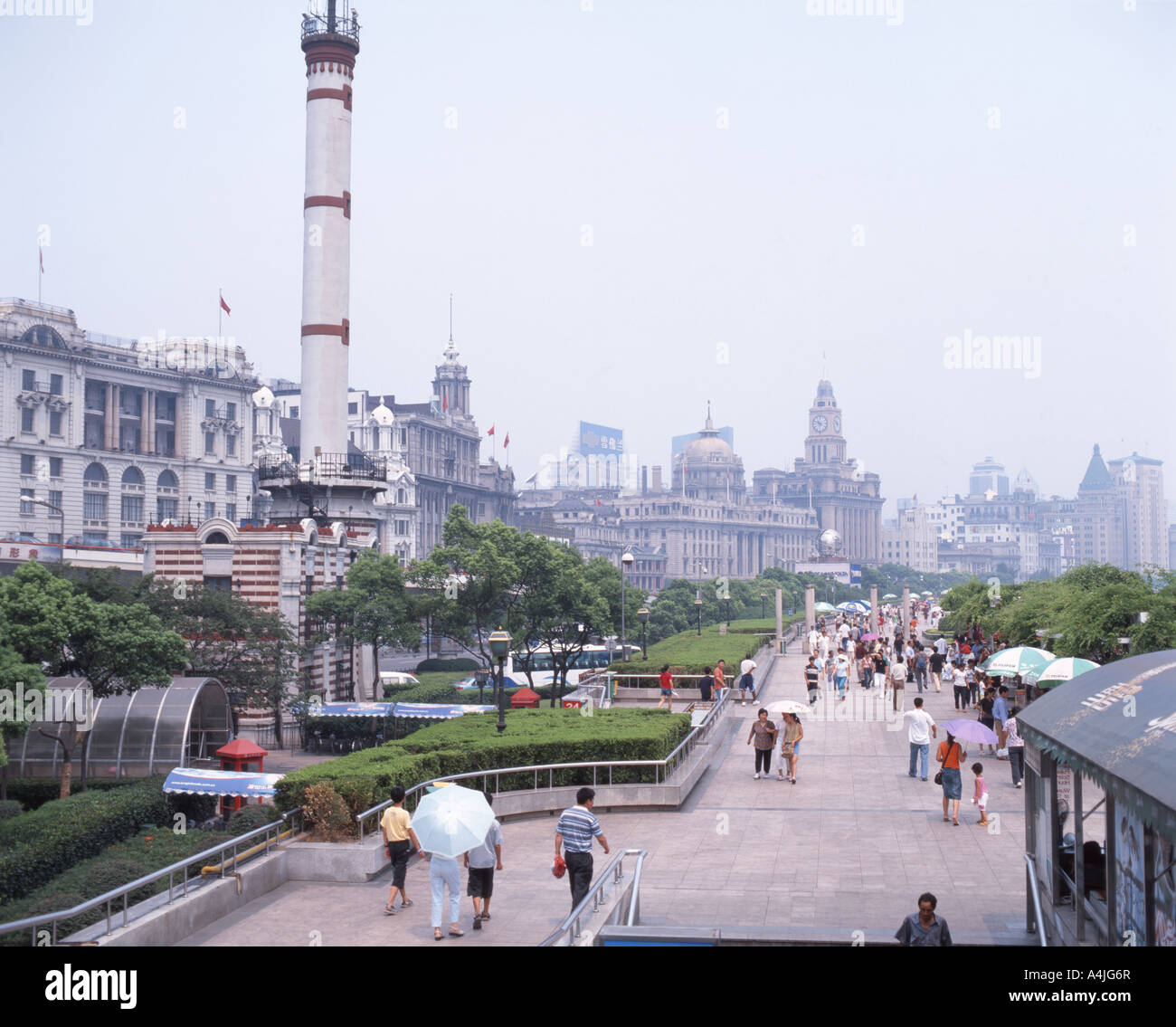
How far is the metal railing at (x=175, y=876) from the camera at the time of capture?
11602mm

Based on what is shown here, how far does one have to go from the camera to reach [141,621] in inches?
1255

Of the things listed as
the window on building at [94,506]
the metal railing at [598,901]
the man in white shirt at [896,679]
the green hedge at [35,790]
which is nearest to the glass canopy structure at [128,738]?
the green hedge at [35,790]

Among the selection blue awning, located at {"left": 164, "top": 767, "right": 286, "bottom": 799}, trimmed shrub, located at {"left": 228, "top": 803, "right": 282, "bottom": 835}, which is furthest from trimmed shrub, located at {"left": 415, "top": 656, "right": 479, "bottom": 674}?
trimmed shrub, located at {"left": 228, "top": 803, "right": 282, "bottom": 835}

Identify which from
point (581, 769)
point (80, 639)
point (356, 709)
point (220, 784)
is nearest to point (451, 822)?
point (581, 769)

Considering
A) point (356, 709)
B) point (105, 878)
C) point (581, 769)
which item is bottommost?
point (356, 709)

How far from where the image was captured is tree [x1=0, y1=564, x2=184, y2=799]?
1160 inches

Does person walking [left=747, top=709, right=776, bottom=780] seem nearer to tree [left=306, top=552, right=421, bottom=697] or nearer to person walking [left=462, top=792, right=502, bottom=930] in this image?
person walking [left=462, top=792, right=502, bottom=930]

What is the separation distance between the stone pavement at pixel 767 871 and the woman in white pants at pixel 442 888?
195 mm

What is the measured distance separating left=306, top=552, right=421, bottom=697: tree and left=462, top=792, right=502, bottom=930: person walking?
4166 cm

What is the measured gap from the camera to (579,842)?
13641 millimetres

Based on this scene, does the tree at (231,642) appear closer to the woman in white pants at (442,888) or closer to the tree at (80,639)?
the tree at (80,639)

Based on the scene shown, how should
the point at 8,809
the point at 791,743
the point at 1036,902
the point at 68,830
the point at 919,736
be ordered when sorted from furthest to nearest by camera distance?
1. the point at 8,809
2. the point at 919,736
3. the point at 791,743
4. the point at 68,830
5. the point at 1036,902

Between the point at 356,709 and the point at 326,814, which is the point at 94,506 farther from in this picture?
the point at 326,814

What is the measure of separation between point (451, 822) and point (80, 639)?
2087 centimetres
